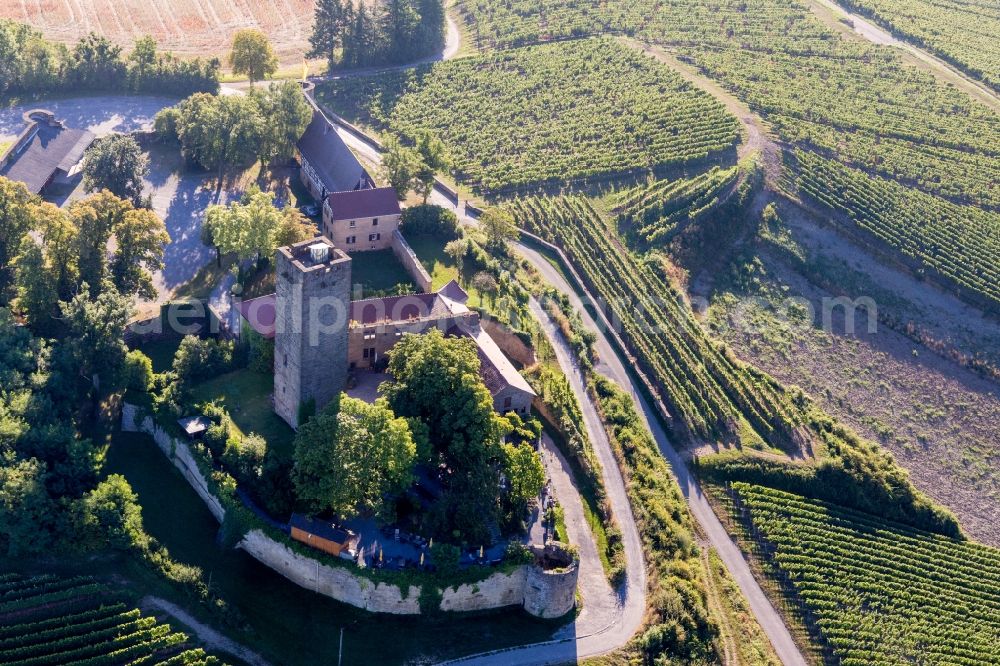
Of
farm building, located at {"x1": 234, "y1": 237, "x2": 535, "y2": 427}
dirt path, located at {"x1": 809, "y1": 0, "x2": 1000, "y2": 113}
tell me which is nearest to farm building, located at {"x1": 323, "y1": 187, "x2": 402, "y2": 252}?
farm building, located at {"x1": 234, "y1": 237, "x2": 535, "y2": 427}

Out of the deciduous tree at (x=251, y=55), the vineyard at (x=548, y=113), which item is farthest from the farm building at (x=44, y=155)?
the vineyard at (x=548, y=113)

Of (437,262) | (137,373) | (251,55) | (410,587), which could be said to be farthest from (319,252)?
(251,55)

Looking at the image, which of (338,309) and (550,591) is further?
(338,309)

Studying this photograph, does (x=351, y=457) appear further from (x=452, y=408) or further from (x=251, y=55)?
(x=251, y=55)

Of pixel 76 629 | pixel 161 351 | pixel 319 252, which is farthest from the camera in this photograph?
pixel 161 351

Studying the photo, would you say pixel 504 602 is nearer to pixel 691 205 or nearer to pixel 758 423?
pixel 758 423
